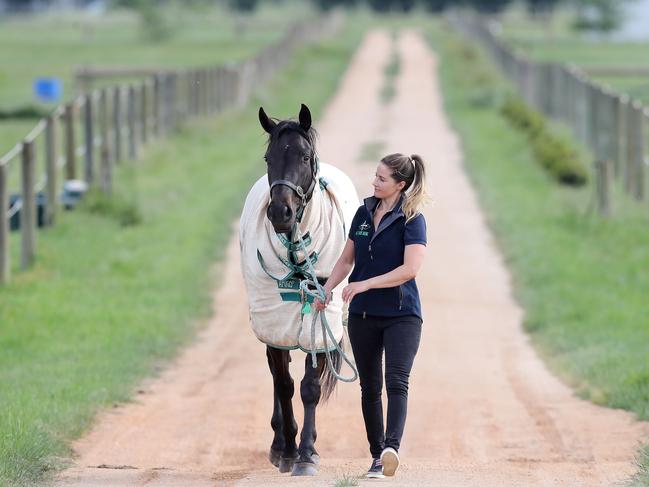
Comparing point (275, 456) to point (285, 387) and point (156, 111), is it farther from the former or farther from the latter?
point (156, 111)

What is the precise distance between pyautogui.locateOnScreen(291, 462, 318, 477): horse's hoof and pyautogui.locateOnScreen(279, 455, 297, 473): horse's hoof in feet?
0.96

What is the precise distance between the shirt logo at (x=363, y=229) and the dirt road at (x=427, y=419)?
130cm

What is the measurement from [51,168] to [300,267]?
31.4 ft

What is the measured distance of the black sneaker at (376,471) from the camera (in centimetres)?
699

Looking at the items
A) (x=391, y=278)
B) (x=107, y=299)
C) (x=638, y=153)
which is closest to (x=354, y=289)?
(x=391, y=278)

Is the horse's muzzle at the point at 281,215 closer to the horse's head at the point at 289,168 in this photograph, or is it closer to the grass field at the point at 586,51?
the horse's head at the point at 289,168

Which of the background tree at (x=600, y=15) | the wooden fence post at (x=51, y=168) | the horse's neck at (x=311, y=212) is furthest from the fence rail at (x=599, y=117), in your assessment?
the background tree at (x=600, y=15)

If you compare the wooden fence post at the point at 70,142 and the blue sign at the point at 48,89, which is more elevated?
the wooden fence post at the point at 70,142

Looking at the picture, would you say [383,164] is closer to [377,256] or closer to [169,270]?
[377,256]

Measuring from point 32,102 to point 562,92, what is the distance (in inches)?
673

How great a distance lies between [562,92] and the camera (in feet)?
98.1

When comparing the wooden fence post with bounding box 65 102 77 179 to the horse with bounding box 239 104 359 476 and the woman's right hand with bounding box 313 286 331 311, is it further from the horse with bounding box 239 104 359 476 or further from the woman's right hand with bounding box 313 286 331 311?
the woman's right hand with bounding box 313 286 331 311

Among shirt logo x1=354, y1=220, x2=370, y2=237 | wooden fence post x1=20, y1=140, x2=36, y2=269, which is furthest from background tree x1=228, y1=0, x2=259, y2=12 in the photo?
shirt logo x1=354, y1=220, x2=370, y2=237

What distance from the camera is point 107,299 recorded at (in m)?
13.2
